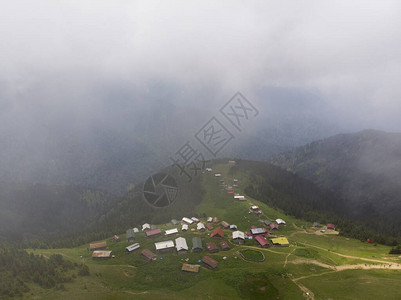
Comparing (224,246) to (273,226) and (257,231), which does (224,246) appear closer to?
(257,231)

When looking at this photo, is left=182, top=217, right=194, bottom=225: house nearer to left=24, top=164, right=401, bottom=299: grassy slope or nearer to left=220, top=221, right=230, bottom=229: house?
left=220, top=221, right=230, bottom=229: house

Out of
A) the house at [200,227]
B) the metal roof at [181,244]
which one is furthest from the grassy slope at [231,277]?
the house at [200,227]

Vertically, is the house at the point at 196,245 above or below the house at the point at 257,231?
above

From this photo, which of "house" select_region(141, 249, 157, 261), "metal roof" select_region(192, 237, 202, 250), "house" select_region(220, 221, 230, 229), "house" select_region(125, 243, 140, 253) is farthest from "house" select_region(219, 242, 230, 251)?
"house" select_region(125, 243, 140, 253)

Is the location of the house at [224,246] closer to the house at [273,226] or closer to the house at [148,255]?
the house at [148,255]

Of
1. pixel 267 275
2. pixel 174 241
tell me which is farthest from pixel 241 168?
pixel 267 275

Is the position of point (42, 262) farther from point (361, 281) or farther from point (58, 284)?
point (361, 281)

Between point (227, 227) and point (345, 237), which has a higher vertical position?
point (227, 227)
